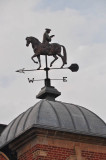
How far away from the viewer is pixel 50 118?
527 inches

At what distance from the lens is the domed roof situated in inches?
522

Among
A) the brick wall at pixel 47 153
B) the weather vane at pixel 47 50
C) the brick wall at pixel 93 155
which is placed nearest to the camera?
the brick wall at pixel 47 153

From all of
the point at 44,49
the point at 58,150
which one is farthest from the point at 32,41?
the point at 58,150

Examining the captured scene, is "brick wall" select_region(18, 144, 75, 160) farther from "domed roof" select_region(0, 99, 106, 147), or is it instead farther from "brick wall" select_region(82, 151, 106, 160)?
"domed roof" select_region(0, 99, 106, 147)

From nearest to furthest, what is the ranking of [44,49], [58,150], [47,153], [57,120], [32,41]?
[47,153] → [58,150] → [57,120] → [44,49] → [32,41]

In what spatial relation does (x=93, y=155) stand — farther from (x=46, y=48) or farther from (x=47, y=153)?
(x=46, y=48)

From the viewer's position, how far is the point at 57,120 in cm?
1342

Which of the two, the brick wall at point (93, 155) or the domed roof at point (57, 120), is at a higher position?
the domed roof at point (57, 120)

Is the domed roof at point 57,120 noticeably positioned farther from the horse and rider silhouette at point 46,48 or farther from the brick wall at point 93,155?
the horse and rider silhouette at point 46,48

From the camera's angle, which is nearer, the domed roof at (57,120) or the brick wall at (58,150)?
the brick wall at (58,150)

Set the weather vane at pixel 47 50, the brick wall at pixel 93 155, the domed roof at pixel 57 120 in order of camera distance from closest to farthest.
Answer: the domed roof at pixel 57 120 < the brick wall at pixel 93 155 < the weather vane at pixel 47 50

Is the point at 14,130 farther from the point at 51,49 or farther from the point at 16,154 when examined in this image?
the point at 51,49

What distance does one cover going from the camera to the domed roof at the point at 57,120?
13266 millimetres

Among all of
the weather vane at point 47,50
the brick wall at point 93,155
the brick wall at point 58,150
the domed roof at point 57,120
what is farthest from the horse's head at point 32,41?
the brick wall at point 93,155
